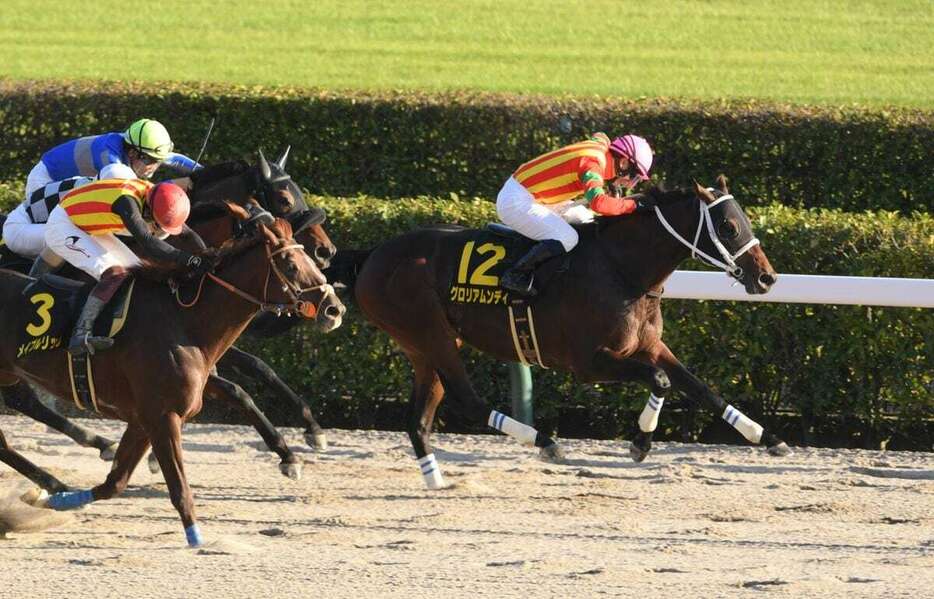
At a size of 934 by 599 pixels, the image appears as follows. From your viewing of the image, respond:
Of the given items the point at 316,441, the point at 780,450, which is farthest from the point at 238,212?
the point at 780,450

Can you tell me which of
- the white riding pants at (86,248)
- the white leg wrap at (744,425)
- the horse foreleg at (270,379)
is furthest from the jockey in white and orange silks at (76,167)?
the white leg wrap at (744,425)

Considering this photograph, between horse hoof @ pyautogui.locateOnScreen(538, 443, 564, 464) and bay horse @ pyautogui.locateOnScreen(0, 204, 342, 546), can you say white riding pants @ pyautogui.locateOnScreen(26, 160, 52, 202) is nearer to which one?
bay horse @ pyautogui.locateOnScreen(0, 204, 342, 546)

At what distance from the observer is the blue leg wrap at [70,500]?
6.72 metres

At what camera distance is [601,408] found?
9.39 m

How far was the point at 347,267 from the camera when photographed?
8.33 meters

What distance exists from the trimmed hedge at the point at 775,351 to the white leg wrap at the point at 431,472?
62.1 inches

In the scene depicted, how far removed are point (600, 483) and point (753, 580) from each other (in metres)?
1.97

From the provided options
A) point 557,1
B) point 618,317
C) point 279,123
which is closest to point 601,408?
point 618,317

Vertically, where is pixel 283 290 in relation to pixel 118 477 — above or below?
above

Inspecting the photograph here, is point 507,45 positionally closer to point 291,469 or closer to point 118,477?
point 291,469

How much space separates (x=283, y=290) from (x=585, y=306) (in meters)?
1.81

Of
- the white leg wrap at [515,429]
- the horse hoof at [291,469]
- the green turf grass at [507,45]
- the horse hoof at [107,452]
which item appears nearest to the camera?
the white leg wrap at [515,429]

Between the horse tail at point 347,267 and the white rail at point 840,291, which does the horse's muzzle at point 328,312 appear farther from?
the white rail at point 840,291

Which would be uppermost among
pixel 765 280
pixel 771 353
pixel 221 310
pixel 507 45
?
pixel 507 45
